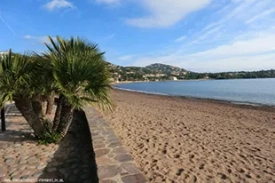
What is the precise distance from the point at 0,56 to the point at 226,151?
5807 millimetres

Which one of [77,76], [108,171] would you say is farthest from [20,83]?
[108,171]

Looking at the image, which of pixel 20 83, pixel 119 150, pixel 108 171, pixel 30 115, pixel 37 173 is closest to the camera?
pixel 108 171

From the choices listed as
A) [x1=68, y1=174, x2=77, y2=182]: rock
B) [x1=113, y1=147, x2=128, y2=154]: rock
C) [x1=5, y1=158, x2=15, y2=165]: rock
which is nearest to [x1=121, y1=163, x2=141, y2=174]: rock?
[x1=113, y1=147, x2=128, y2=154]: rock

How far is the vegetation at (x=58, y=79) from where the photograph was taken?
5148mm

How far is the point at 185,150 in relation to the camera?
5562mm

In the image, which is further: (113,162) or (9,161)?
(9,161)

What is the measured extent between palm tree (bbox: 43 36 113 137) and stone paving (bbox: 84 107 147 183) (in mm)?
828

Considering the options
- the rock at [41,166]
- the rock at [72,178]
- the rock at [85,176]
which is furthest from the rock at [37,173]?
the rock at [85,176]

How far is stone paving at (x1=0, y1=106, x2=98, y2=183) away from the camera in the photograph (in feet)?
12.8

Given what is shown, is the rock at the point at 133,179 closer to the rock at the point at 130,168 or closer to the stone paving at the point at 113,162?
the stone paving at the point at 113,162

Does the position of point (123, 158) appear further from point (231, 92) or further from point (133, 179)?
point (231, 92)

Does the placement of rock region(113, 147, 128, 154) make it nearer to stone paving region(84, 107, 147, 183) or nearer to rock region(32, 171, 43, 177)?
stone paving region(84, 107, 147, 183)

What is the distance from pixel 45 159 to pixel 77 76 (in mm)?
1875

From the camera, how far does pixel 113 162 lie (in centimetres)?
376
